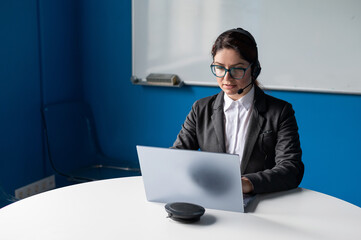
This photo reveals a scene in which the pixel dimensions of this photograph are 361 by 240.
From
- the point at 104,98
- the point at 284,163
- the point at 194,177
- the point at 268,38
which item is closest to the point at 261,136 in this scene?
the point at 284,163

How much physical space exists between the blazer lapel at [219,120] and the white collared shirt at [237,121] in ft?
0.09

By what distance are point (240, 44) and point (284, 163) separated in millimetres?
522

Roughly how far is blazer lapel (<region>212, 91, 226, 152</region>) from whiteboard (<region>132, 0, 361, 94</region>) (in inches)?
43.9

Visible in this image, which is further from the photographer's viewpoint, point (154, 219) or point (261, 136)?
point (261, 136)

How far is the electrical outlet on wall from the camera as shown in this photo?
300cm

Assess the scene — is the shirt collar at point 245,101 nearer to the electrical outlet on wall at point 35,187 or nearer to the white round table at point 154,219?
the white round table at point 154,219

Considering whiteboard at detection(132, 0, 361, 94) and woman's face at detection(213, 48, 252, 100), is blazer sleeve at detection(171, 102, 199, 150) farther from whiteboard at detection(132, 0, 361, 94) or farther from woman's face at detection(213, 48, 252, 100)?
Answer: whiteboard at detection(132, 0, 361, 94)

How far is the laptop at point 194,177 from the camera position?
1244mm

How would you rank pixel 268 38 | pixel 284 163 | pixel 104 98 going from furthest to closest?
pixel 104 98 < pixel 268 38 < pixel 284 163

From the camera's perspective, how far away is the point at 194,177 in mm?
1294

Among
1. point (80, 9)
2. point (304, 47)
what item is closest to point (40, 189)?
point (80, 9)

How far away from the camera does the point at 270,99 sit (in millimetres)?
1832

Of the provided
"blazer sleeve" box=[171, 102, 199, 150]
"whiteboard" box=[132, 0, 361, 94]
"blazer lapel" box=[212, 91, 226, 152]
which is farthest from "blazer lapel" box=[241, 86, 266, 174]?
"whiteboard" box=[132, 0, 361, 94]

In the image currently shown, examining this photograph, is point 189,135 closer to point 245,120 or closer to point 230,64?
point 245,120
